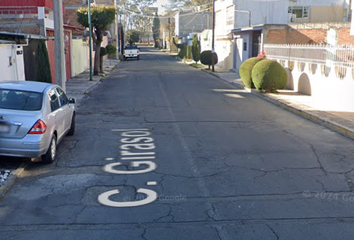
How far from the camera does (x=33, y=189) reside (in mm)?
6621

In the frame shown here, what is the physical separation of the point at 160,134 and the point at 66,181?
4035mm

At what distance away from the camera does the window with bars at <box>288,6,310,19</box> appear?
1550 inches

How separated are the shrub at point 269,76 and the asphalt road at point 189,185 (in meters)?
6.75

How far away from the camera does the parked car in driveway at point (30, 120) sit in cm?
732

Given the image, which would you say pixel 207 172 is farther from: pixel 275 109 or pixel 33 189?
pixel 275 109

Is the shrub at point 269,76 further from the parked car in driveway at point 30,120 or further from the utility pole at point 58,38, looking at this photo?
the parked car in driveway at point 30,120

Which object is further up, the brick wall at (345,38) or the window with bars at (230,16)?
the window with bars at (230,16)

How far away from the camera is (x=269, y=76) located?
18.8 m

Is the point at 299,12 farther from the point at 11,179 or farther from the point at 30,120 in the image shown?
the point at 11,179

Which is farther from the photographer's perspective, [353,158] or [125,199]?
[353,158]

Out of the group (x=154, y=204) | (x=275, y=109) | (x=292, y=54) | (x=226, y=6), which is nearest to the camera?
(x=154, y=204)

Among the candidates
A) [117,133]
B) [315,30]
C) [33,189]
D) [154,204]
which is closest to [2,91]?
[33,189]

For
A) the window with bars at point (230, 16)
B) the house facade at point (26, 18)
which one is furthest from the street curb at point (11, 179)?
the window with bars at point (230, 16)

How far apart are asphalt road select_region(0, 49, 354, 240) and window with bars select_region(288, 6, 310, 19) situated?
1181 inches
